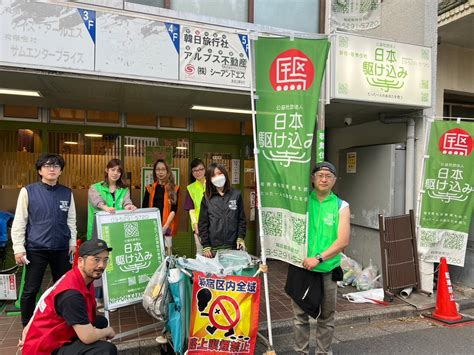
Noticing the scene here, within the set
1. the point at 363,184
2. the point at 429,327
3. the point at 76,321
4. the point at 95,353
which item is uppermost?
the point at 363,184

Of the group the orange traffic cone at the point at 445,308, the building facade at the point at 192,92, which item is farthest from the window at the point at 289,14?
the orange traffic cone at the point at 445,308

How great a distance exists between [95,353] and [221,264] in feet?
4.50

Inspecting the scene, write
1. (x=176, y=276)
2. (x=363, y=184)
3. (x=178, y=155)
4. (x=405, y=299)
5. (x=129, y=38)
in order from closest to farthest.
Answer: (x=176, y=276)
(x=129, y=38)
(x=405, y=299)
(x=363, y=184)
(x=178, y=155)

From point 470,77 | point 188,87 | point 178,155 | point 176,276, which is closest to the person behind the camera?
point 176,276

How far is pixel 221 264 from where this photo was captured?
3.55 meters

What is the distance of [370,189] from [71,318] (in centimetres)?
545

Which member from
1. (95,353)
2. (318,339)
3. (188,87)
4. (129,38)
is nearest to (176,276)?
(95,353)

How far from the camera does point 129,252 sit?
4.02m

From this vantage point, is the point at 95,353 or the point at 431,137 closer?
the point at 95,353

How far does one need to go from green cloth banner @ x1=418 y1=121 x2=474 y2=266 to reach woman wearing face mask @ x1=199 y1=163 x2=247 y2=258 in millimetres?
3532

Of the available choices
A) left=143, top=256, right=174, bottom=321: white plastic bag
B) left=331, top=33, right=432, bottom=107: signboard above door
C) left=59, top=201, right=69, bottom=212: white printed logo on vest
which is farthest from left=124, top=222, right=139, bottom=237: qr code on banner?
left=331, top=33, right=432, bottom=107: signboard above door

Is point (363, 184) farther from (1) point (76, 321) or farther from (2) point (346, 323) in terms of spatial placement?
(1) point (76, 321)

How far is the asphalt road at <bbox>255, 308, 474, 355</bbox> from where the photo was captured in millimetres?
4148

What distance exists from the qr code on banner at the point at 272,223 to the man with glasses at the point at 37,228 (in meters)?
2.29
